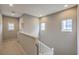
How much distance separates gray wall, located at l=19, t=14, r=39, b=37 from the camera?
3931mm

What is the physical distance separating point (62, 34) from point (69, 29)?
521 mm

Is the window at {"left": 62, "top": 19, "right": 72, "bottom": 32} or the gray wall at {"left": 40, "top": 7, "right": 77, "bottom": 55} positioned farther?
the window at {"left": 62, "top": 19, "right": 72, "bottom": 32}

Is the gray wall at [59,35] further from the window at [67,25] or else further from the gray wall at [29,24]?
the gray wall at [29,24]

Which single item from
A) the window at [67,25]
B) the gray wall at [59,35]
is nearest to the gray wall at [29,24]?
the gray wall at [59,35]

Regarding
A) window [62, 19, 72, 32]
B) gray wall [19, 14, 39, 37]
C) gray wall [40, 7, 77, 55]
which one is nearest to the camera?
gray wall [40, 7, 77, 55]

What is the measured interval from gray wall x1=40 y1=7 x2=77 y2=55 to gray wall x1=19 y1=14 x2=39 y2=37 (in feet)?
0.90

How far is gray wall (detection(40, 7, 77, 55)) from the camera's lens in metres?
3.27

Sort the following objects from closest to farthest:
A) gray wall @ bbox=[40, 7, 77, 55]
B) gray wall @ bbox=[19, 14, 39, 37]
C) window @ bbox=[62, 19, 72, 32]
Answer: gray wall @ bbox=[40, 7, 77, 55] → window @ bbox=[62, 19, 72, 32] → gray wall @ bbox=[19, 14, 39, 37]

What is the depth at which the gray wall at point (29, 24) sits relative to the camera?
3931mm

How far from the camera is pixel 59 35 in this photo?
13.4 feet

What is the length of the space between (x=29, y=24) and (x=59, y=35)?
1.29 metres

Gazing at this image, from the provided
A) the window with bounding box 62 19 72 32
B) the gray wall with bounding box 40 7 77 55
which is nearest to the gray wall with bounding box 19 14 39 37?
the gray wall with bounding box 40 7 77 55

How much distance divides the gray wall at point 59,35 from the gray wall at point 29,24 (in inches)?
10.8

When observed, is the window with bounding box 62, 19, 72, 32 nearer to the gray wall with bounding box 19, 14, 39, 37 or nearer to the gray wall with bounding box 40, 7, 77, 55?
the gray wall with bounding box 40, 7, 77, 55
